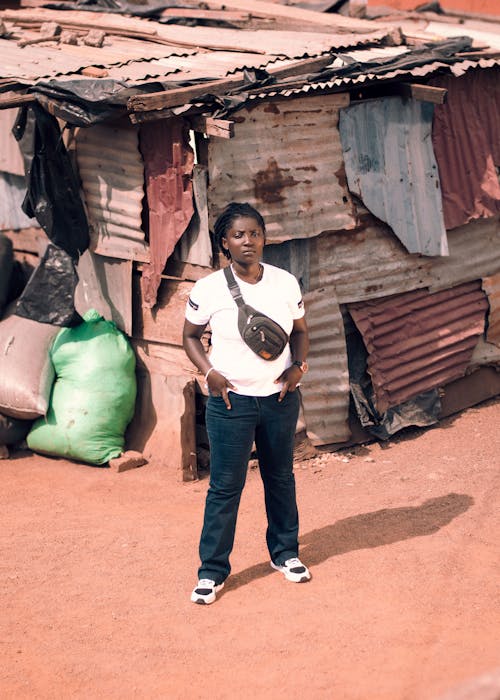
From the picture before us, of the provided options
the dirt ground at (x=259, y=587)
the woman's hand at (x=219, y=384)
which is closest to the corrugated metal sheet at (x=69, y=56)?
the dirt ground at (x=259, y=587)

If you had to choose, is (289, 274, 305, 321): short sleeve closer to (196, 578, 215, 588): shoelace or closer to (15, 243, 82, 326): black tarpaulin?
(196, 578, 215, 588): shoelace

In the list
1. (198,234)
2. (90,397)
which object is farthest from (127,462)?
(198,234)

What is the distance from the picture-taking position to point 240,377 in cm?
506

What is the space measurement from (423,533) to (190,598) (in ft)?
5.02

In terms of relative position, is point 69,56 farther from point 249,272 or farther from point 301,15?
point 249,272

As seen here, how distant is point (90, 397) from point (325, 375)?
1.77 metres

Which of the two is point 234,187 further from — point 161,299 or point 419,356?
point 419,356

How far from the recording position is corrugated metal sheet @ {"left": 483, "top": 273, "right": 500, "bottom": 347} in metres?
8.49

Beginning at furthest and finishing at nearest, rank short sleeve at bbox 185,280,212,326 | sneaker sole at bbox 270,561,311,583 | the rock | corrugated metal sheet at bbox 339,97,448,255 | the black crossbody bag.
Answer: the rock
corrugated metal sheet at bbox 339,97,448,255
sneaker sole at bbox 270,561,311,583
short sleeve at bbox 185,280,212,326
the black crossbody bag

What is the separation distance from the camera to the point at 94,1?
9867mm

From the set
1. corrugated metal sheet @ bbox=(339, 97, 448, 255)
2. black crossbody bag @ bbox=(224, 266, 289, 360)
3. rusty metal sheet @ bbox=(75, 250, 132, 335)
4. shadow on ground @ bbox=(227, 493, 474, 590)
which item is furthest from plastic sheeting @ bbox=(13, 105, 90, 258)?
shadow on ground @ bbox=(227, 493, 474, 590)

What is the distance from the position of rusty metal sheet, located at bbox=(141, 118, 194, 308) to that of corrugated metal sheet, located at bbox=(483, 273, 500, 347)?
2759mm

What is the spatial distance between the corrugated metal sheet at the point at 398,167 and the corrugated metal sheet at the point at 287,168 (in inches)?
5.5

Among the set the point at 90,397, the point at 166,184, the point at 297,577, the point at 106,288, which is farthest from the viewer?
the point at 106,288
